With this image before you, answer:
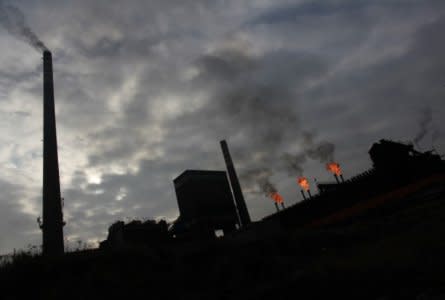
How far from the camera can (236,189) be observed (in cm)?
3016

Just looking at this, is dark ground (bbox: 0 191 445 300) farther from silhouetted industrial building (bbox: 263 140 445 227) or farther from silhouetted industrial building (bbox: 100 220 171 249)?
silhouetted industrial building (bbox: 100 220 171 249)

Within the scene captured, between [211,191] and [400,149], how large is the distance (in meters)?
16.6

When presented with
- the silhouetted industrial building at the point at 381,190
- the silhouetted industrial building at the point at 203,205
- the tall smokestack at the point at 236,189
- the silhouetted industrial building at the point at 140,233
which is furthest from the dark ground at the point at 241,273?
the tall smokestack at the point at 236,189

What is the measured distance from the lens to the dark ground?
6.72 m

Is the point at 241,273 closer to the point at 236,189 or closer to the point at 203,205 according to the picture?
the point at 203,205

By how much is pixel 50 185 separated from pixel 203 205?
13691 millimetres

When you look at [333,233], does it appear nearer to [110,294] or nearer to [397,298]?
[397,298]

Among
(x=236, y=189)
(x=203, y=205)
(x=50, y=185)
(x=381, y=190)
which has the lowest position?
(x=381, y=190)

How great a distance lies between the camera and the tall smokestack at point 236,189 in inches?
1118

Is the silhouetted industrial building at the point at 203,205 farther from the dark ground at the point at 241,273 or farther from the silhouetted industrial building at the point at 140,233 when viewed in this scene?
the dark ground at the point at 241,273

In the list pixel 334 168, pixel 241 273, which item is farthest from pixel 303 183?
pixel 241 273

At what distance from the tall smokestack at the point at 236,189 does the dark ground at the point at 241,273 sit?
15.6 m

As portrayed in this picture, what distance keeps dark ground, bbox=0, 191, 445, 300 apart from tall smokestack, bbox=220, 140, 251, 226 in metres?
15.6

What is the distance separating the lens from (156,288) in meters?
8.77
